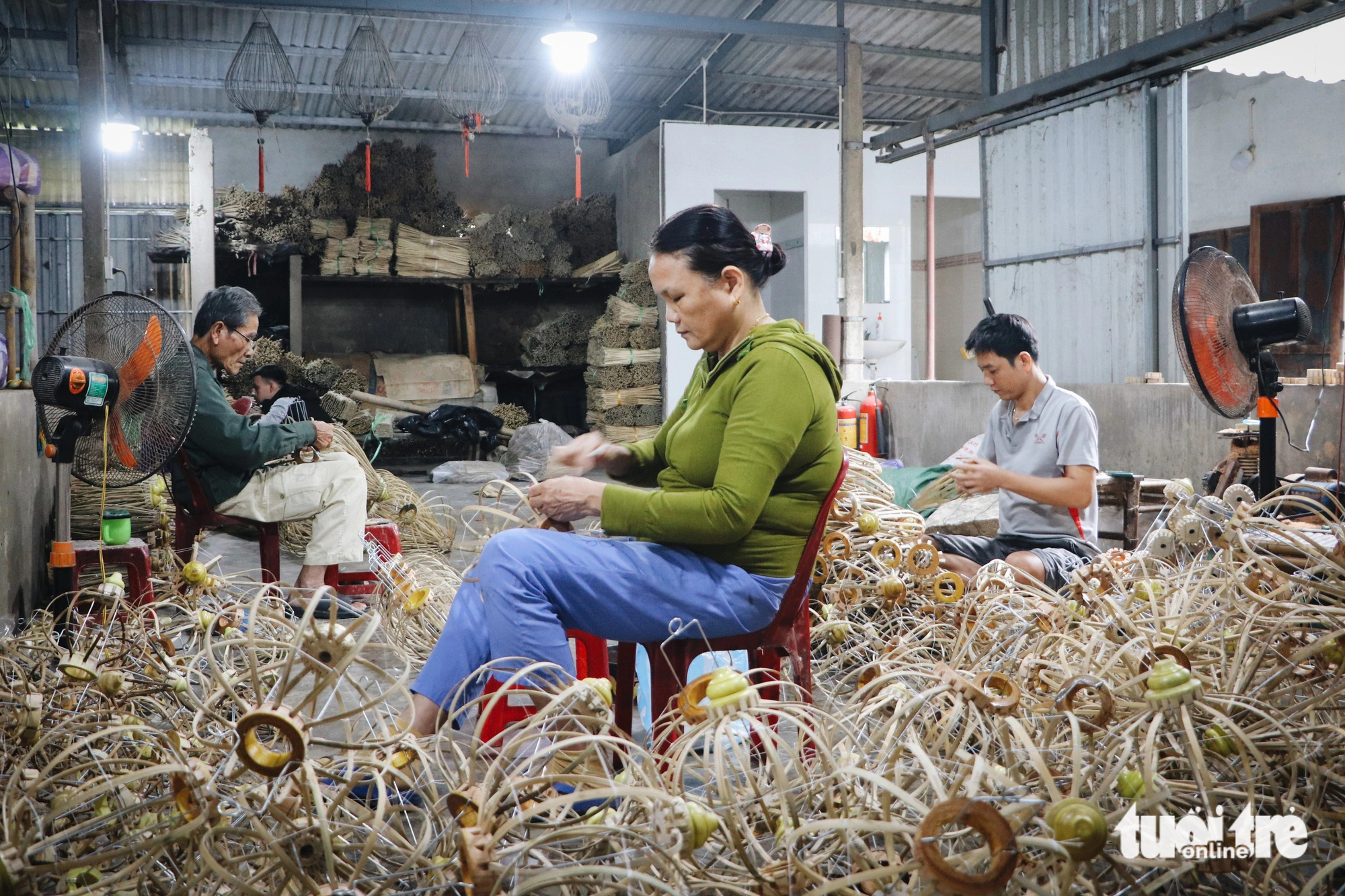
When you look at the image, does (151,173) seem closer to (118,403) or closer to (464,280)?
(464,280)

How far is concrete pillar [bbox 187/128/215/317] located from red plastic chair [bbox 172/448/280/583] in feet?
16.5

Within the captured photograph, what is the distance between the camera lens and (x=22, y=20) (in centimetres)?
790

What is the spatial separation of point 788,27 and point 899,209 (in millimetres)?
2721

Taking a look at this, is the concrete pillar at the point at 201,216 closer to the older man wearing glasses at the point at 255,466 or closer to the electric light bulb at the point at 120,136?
the electric light bulb at the point at 120,136

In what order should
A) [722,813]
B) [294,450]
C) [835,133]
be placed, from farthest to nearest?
1. [835,133]
2. [294,450]
3. [722,813]

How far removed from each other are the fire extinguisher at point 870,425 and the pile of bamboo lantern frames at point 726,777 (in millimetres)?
5528

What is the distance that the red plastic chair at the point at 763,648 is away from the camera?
186 cm

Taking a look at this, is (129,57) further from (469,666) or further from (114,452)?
(469,666)

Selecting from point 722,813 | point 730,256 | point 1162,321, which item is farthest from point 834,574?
point 1162,321

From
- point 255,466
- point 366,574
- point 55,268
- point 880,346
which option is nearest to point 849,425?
point 880,346

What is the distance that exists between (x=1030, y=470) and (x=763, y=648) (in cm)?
129

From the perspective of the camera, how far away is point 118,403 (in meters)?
2.77

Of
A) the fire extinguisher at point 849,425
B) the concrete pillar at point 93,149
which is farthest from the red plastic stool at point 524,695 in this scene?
the concrete pillar at point 93,149

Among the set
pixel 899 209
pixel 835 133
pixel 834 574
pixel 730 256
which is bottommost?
pixel 834 574
